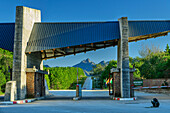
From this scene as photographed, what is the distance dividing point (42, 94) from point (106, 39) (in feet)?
35.5

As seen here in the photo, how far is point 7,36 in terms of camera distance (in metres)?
24.3

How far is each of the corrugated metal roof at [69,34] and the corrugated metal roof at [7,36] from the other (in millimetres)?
1953

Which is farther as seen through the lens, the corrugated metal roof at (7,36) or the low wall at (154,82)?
the low wall at (154,82)

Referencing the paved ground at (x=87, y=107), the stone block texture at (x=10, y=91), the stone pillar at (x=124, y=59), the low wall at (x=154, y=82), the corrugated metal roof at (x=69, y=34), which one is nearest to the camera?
the paved ground at (x=87, y=107)

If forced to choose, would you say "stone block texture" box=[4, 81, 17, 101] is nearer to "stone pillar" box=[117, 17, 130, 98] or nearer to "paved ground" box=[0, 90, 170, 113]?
"paved ground" box=[0, 90, 170, 113]

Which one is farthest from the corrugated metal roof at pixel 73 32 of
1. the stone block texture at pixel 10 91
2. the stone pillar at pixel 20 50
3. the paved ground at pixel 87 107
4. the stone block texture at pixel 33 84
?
the paved ground at pixel 87 107

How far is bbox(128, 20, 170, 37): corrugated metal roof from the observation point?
78.8 ft

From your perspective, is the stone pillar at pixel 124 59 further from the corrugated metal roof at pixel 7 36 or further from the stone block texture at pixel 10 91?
the corrugated metal roof at pixel 7 36

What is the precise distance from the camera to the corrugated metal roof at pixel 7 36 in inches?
943

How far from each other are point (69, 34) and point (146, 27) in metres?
8.40

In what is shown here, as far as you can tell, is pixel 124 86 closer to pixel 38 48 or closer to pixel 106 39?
pixel 106 39

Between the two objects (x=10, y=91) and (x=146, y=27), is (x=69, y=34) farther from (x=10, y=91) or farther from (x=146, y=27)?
(x=10, y=91)

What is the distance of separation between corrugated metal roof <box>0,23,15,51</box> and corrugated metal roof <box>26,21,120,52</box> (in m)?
1.95

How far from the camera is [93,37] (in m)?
23.9
